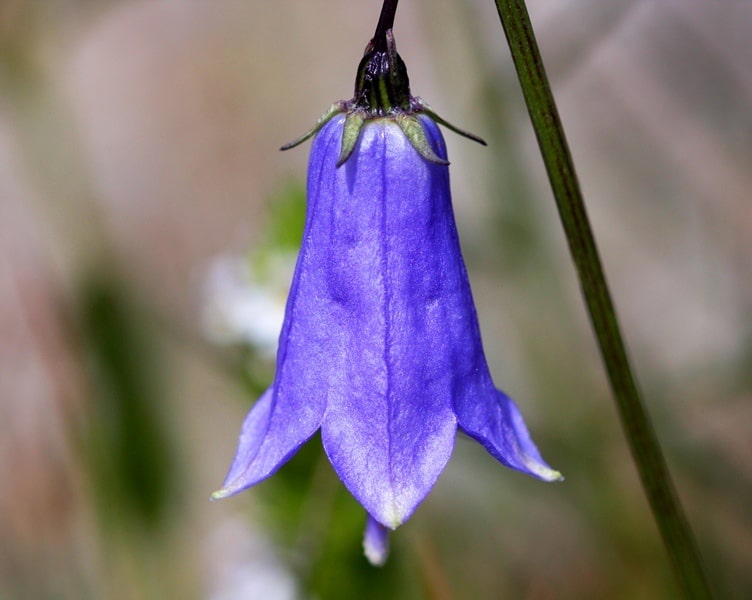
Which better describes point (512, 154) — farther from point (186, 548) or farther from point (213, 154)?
point (213, 154)

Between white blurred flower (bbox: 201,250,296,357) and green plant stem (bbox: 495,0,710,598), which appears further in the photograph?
white blurred flower (bbox: 201,250,296,357)

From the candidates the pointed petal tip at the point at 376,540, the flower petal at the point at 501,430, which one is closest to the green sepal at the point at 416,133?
the flower petal at the point at 501,430

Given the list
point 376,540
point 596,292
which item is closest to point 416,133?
point 596,292

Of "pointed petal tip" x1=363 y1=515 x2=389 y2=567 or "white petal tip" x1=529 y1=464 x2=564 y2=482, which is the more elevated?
"white petal tip" x1=529 y1=464 x2=564 y2=482

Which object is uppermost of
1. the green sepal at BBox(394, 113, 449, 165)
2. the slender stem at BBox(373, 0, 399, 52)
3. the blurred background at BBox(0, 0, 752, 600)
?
the slender stem at BBox(373, 0, 399, 52)

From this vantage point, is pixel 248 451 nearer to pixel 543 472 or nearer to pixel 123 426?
pixel 543 472

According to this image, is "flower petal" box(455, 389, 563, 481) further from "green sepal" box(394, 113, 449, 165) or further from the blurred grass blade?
the blurred grass blade

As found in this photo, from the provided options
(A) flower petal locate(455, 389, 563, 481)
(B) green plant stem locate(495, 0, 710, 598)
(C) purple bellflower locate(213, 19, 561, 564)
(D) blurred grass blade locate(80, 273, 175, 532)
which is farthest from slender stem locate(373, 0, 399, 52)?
(D) blurred grass blade locate(80, 273, 175, 532)
